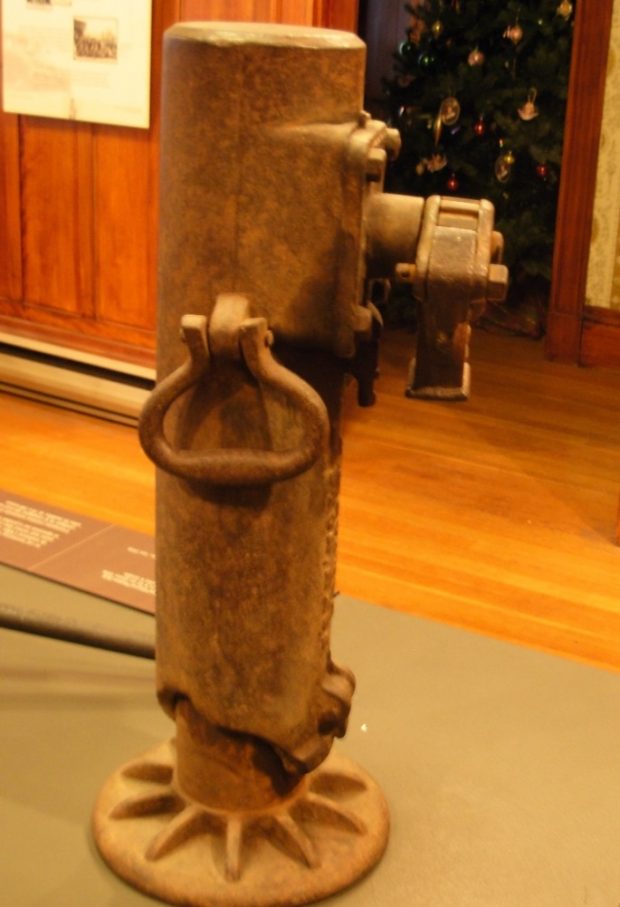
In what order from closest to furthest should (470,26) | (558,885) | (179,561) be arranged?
1. (179,561)
2. (558,885)
3. (470,26)

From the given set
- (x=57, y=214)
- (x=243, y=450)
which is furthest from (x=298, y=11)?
(x=243, y=450)

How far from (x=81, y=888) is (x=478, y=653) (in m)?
0.94

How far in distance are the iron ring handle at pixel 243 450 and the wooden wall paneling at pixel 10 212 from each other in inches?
120

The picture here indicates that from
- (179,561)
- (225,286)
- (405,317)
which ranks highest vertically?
(225,286)

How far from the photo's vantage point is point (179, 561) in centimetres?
150

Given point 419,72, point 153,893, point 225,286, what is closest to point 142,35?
point 419,72

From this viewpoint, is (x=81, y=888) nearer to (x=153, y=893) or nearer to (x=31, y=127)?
(x=153, y=893)

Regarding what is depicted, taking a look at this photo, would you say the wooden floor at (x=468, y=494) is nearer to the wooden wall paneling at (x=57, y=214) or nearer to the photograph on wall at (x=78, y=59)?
the wooden wall paneling at (x=57, y=214)

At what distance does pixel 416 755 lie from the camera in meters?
1.93

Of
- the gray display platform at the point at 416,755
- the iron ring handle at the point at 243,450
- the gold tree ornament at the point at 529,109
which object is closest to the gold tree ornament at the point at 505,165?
the gold tree ornament at the point at 529,109

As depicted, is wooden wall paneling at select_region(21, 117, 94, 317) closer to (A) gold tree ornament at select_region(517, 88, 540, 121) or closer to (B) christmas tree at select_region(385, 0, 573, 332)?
(B) christmas tree at select_region(385, 0, 573, 332)

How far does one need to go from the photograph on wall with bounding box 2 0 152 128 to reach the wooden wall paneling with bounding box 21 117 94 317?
3.1 inches

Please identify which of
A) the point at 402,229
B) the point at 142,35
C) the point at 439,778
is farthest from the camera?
the point at 142,35

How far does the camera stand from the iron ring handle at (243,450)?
133 cm
